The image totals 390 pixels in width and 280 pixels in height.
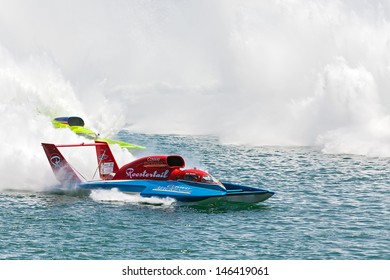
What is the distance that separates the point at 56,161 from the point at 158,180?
5.80 metres

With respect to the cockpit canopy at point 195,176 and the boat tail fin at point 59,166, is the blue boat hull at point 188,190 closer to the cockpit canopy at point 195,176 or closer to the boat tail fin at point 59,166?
the cockpit canopy at point 195,176

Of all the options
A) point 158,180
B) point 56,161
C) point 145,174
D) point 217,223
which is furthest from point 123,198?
point 217,223

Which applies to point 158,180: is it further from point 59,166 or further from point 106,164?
point 59,166

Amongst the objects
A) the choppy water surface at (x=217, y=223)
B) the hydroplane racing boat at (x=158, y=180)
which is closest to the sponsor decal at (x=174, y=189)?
the hydroplane racing boat at (x=158, y=180)

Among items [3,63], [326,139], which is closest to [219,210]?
[326,139]

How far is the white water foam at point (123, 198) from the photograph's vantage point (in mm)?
33509

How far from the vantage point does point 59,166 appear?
121ft

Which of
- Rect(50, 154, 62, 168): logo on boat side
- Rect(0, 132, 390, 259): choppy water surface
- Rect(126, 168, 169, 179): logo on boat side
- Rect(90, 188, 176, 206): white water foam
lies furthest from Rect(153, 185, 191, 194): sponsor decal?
Rect(50, 154, 62, 168): logo on boat side

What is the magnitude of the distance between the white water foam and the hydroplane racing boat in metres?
0.19

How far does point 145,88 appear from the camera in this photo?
117m

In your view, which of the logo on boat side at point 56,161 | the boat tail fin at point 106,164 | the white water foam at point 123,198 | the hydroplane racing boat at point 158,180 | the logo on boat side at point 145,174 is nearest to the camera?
the hydroplane racing boat at point 158,180

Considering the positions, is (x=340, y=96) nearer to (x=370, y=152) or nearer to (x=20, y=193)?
(x=370, y=152)

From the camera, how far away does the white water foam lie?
33.5m

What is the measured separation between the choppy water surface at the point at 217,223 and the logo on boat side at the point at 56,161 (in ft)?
3.85
